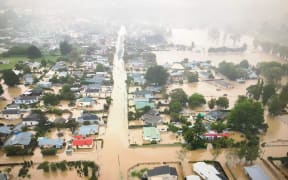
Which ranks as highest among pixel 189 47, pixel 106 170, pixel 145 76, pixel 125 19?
pixel 125 19

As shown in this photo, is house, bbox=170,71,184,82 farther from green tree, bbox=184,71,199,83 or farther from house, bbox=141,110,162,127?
house, bbox=141,110,162,127

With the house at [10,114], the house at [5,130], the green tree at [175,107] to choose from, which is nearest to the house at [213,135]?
the green tree at [175,107]

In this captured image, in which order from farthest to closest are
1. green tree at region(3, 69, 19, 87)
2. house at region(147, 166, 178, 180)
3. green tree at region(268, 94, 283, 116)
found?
green tree at region(3, 69, 19, 87), green tree at region(268, 94, 283, 116), house at region(147, 166, 178, 180)

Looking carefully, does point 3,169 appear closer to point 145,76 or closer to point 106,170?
point 106,170

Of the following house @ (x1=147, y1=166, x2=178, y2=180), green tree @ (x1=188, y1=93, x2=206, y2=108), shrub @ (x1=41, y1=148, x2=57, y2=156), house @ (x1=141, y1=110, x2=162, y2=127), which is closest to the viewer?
house @ (x1=147, y1=166, x2=178, y2=180)

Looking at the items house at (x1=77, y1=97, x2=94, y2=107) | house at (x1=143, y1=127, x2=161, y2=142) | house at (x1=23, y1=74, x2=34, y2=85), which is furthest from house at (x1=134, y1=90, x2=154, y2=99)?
house at (x1=23, y1=74, x2=34, y2=85)

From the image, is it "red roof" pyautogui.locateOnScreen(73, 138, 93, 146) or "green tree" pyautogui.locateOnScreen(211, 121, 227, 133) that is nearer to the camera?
"red roof" pyautogui.locateOnScreen(73, 138, 93, 146)

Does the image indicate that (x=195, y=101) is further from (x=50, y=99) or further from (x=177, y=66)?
(x=50, y=99)

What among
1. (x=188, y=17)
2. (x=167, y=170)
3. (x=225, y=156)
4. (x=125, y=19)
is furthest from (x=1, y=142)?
(x=188, y=17)
